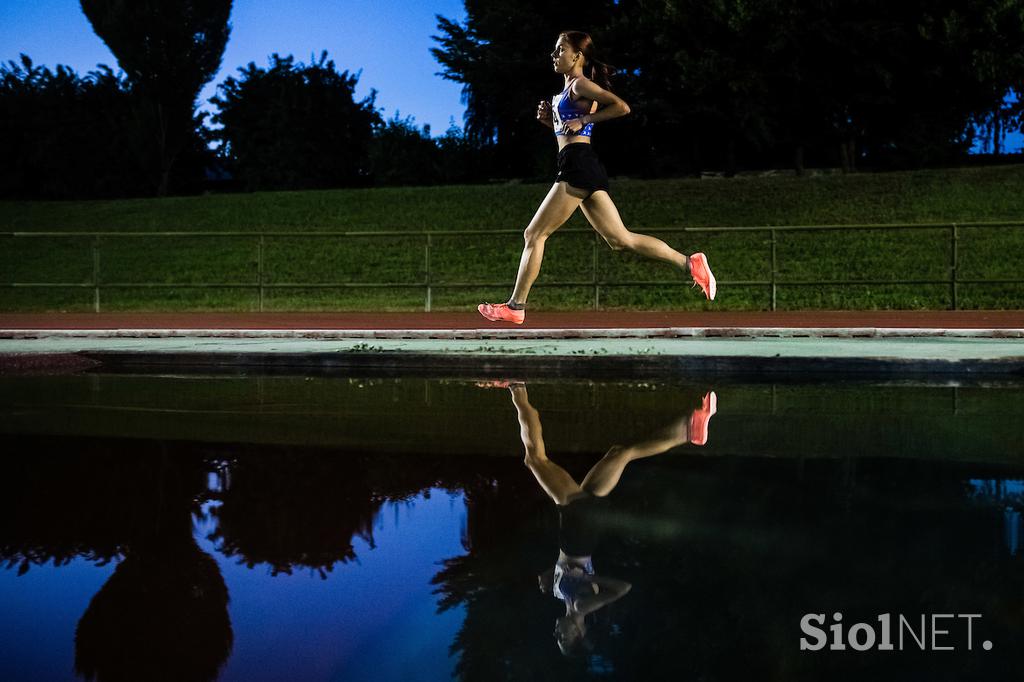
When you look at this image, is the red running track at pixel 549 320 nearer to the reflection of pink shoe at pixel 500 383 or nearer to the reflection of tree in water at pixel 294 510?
the reflection of pink shoe at pixel 500 383

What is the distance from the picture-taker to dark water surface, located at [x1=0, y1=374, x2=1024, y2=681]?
2471mm

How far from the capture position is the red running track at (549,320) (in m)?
15.1

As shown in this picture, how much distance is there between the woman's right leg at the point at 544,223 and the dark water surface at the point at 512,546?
104 inches

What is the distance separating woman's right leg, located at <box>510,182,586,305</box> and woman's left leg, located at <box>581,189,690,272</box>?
128mm

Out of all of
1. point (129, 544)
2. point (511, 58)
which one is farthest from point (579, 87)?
point (511, 58)

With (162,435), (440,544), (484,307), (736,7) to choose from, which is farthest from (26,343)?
(736,7)

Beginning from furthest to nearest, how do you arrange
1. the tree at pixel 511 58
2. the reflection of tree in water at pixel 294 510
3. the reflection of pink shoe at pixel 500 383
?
the tree at pixel 511 58 < the reflection of pink shoe at pixel 500 383 < the reflection of tree in water at pixel 294 510

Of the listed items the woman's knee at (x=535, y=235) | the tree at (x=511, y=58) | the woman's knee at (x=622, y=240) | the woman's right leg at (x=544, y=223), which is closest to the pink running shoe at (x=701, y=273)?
the woman's knee at (x=622, y=240)

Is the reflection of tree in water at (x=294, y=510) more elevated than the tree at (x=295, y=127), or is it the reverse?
the tree at (x=295, y=127)

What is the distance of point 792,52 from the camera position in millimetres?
35594

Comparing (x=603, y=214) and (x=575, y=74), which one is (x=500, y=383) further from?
(x=575, y=74)

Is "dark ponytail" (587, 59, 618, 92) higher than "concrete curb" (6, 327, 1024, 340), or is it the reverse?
"dark ponytail" (587, 59, 618, 92)

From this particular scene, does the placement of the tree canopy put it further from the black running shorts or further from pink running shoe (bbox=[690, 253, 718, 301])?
the black running shorts

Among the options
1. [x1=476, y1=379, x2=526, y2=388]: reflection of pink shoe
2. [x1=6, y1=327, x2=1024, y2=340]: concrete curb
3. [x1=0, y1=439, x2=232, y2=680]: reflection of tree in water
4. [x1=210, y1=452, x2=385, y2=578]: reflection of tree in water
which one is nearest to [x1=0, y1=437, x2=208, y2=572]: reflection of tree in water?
[x1=0, y1=439, x2=232, y2=680]: reflection of tree in water
